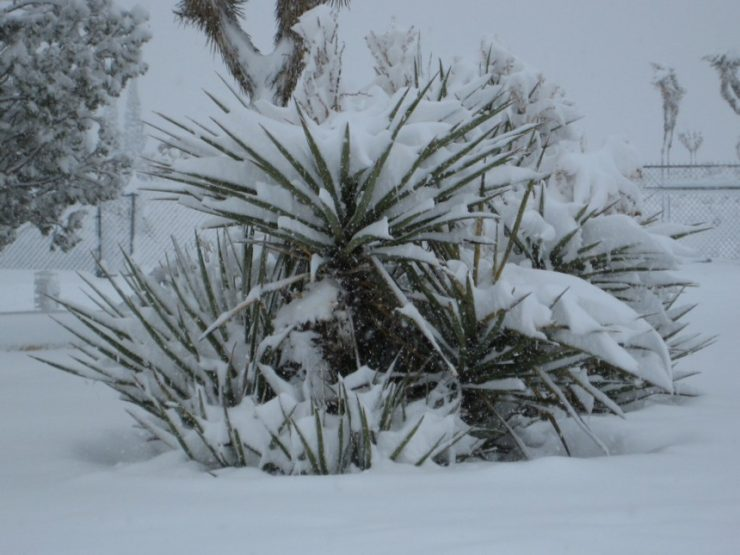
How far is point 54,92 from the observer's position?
23.5 feet

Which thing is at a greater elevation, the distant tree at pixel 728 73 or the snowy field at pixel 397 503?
the distant tree at pixel 728 73

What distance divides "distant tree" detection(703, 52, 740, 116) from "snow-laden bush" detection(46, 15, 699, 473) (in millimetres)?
21232

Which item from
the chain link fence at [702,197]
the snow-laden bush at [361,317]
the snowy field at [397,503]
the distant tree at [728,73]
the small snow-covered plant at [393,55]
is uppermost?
the distant tree at [728,73]

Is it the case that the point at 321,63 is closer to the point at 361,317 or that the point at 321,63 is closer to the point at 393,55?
the point at 361,317

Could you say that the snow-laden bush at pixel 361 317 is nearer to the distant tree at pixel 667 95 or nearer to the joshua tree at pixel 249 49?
the joshua tree at pixel 249 49

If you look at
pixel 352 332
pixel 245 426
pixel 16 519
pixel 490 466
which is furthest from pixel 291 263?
pixel 16 519

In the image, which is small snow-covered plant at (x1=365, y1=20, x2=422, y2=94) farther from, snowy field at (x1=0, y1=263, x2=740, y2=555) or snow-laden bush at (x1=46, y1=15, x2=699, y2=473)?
snowy field at (x1=0, y1=263, x2=740, y2=555)

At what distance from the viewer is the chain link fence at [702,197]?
17047 millimetres

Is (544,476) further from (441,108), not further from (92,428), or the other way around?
(92,428)

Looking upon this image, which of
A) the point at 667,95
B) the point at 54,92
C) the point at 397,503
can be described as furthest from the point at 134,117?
the point at 397,503

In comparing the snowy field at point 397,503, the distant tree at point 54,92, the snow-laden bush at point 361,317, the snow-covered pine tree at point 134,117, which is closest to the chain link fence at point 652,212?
the distant tree at point 54,92

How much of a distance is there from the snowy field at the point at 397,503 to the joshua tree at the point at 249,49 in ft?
30.5

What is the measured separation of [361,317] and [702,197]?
17.2 metres

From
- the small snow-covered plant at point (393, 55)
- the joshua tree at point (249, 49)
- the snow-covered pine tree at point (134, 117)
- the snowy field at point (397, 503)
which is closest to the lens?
Result: the snowy field at point (397, 503)
